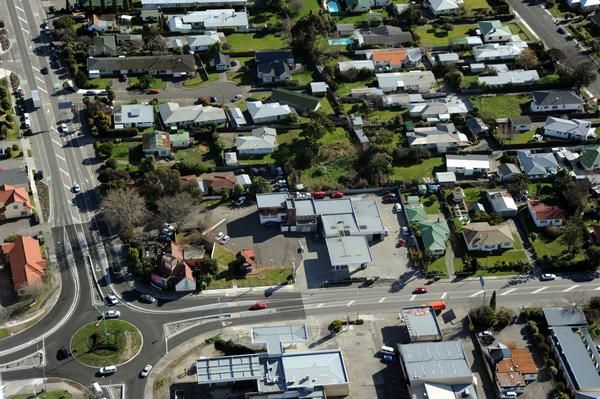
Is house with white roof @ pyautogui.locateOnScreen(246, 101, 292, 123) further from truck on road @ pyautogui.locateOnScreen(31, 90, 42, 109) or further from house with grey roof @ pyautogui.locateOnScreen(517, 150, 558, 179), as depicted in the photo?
house with grey roof @ pyautogui.locateOnScreen(517, 150, 558, 179)

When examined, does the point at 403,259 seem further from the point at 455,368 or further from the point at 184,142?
the point at 184,142

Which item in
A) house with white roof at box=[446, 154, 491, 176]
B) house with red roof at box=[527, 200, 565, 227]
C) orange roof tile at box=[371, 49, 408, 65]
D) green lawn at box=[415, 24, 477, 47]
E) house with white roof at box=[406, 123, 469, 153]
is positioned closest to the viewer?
house with red roof at box=[527, 200, 565, 227]

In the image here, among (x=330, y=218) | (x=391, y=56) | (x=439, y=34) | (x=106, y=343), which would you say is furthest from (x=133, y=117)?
(x=439, y=34)

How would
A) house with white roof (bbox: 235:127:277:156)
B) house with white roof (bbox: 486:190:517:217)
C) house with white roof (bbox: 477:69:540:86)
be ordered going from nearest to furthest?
house with white roof (bbox: 486:190:517:217) → house with white roof (bbox: 235:127:277:156) → house with white roof (bbox: 477:69:540:86)

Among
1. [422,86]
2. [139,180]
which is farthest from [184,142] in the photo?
[422,86]

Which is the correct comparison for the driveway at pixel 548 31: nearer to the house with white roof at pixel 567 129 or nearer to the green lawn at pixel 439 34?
the green lawn at pixel 439 34

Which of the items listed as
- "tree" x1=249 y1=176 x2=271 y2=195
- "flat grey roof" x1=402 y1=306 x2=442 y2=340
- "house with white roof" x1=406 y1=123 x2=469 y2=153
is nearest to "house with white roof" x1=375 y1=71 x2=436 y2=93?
"house with white roof" x1=406 y1=123 x2=469 y2=153

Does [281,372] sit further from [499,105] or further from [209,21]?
[209,21]
